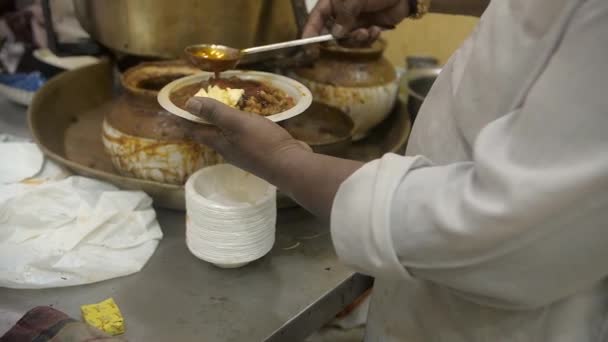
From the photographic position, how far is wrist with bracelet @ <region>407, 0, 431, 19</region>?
815 millimetres

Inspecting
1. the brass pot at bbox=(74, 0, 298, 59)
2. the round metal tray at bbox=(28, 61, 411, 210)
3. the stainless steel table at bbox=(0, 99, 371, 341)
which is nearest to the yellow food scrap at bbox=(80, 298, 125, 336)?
the stainless steel table at bbox=(0, 99, 371, 341)

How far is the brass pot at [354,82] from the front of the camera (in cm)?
100

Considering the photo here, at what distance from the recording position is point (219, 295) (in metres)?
0.64

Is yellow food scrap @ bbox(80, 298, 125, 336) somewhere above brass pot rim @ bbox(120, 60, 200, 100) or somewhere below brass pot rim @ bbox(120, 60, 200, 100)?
below

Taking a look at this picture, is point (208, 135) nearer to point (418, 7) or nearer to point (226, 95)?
point (226, 95)

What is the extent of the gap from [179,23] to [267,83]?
0.19 metres

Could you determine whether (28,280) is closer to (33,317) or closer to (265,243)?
(33,317)

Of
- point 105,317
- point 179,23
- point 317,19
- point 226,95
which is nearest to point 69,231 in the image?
point 105,317

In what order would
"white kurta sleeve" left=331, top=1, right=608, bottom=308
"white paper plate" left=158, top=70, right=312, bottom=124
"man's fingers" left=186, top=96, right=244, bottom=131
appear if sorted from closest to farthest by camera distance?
"white kurta sleeve" left=331, top=1, right=608, bottom=308 → "man's fingers" left=186, top=96, right=244, bottom=131 → "white paper plate" left=158, top=70, right=312, bottom=124

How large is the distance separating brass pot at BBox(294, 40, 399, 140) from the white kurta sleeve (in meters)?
0.57

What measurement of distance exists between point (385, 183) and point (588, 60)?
6.3 inches

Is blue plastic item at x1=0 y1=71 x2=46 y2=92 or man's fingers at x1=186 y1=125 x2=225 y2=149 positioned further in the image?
blue plastic item at x1=0 y1=71 x2=46 y2=92

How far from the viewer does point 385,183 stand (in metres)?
0.42

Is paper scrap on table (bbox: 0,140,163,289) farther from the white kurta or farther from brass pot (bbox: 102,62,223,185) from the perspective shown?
the white kurta
